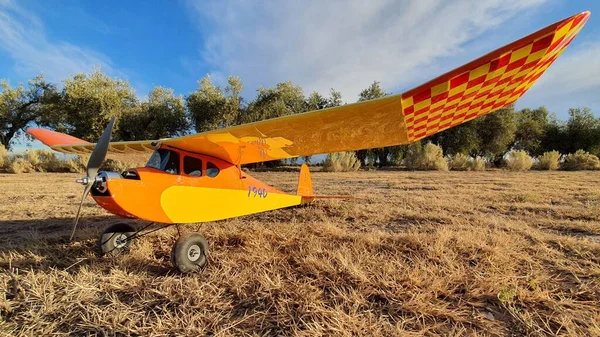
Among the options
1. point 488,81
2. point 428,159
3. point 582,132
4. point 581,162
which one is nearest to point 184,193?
point 488,81

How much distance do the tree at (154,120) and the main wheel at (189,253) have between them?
84.0 feet

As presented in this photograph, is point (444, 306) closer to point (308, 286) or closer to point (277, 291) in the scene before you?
point (308, 286)

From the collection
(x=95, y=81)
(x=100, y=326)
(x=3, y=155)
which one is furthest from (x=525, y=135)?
(x=3, y=155)

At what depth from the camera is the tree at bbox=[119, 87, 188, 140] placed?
2586 cm

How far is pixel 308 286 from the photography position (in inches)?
105

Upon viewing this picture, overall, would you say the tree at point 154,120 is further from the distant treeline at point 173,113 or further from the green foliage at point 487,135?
the green foliage at point 487,135

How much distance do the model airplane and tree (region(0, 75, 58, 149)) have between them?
3259cm

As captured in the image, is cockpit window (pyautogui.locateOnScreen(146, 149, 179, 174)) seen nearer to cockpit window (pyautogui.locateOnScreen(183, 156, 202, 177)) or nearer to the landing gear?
cockpit window (pyautogui.locateOnScreen(183, 156, 202, 177))

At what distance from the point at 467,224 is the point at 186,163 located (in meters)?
4.72

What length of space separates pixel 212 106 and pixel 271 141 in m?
23.8

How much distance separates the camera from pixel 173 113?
26.6 meters

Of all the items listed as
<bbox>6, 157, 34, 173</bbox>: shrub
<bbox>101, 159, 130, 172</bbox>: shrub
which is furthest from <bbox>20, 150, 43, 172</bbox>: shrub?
<bbox>101, 159, 130, 172</bbox>: shrub

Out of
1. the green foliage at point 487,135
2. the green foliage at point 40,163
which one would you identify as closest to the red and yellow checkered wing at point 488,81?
the green foliage at point 40,163

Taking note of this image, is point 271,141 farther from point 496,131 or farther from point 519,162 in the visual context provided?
point 496,131
